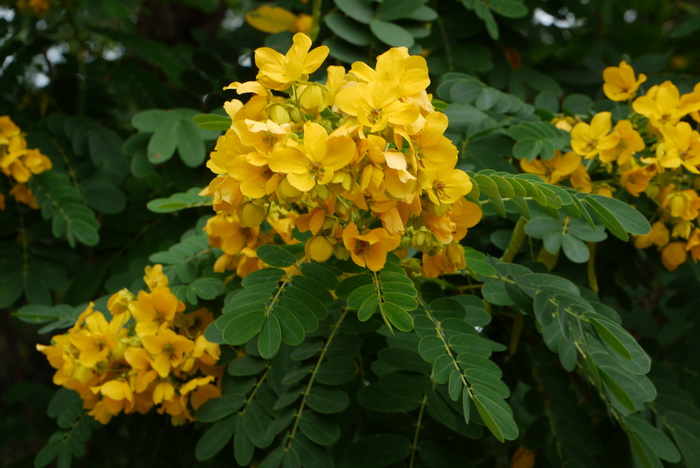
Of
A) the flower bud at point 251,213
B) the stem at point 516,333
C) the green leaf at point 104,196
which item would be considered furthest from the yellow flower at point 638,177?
Result: the green leaf at point 104,196

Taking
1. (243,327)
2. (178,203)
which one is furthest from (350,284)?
(178,203)

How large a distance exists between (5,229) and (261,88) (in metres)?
1.14

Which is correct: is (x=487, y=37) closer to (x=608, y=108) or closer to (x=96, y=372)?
(x=608, y=108)

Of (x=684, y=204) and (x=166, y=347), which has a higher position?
(x=684, y=204)

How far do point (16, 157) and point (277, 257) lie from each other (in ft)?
2.95

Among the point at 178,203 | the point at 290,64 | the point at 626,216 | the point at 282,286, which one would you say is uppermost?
the point at 290,64

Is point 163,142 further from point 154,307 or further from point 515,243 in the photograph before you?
point 515,243

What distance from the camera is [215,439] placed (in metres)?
1.30

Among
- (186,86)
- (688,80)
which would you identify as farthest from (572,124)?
→ (186,86)

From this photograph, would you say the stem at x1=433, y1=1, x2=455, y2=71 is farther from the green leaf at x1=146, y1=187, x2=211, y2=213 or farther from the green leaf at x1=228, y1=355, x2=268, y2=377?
the green leaf at x1=228, y1=355, x2=268, y2=377

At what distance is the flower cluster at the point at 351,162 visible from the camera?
0.99 metres

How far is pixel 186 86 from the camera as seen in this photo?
6.80 ft

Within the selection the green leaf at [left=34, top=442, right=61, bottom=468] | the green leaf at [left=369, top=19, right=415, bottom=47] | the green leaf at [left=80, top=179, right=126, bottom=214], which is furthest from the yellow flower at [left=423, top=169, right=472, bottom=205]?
the green leaf at [left=80, top=179, right=126, bottom=214]

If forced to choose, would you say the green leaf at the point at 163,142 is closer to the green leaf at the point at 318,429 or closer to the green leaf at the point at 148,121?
the green leaf at the point at 148,121
